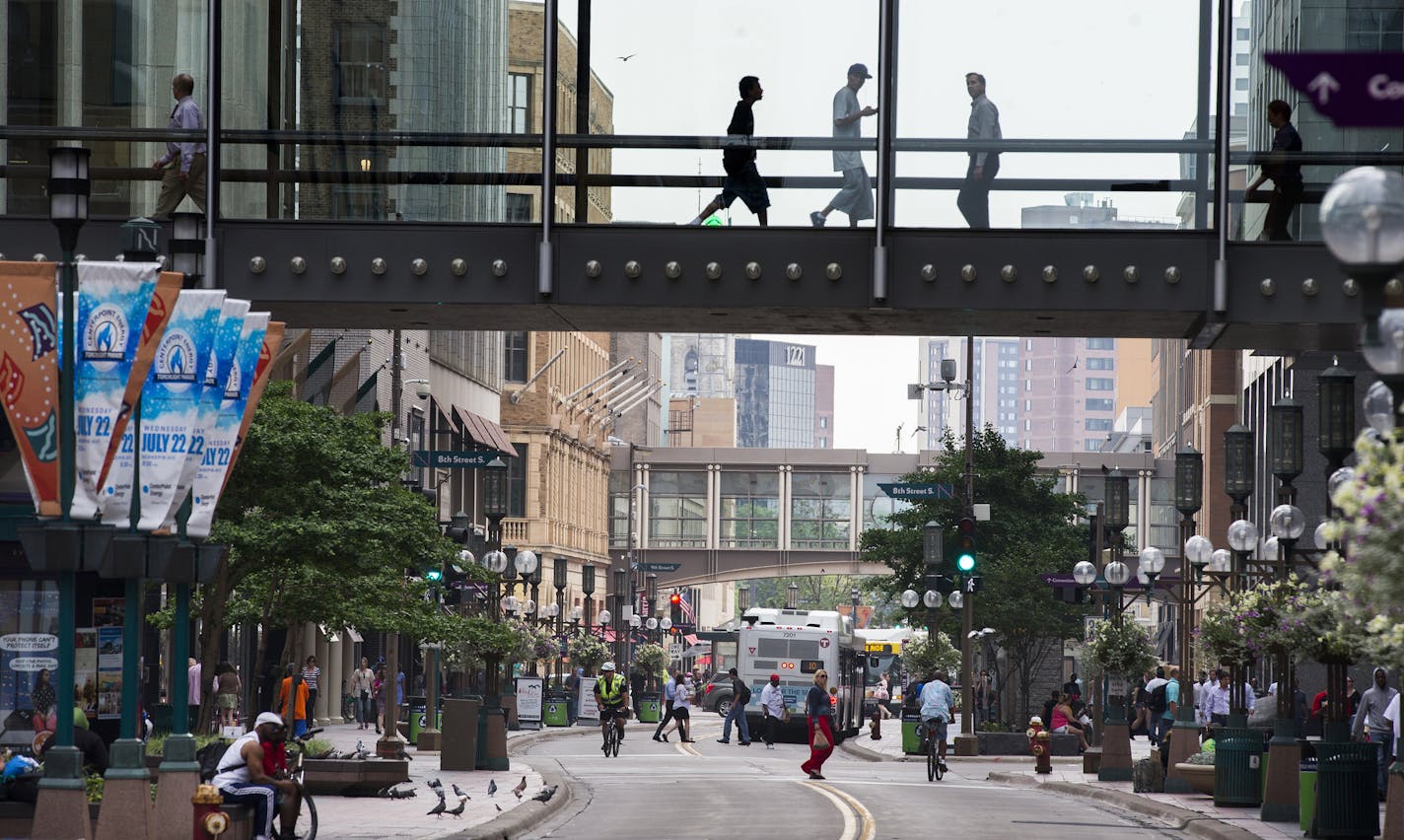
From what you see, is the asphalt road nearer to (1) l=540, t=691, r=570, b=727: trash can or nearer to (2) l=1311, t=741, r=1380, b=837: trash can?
(2) l=1311, t=741, r=1380, b=837: trash can

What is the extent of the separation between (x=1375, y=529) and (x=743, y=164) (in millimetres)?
9400

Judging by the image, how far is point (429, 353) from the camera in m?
74.1

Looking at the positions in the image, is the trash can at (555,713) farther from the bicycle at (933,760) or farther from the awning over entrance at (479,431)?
the bicycle at (933,760)

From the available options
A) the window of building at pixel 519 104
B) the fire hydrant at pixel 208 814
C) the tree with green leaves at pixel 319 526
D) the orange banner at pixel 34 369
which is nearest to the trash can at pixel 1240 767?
the tree with green leaves at pixel 319 526

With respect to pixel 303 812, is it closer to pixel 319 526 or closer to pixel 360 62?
pixel 319 526

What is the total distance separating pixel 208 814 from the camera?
16922 millimetres

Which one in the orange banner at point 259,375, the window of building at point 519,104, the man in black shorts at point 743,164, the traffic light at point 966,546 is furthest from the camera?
the traffic light at point 966,546

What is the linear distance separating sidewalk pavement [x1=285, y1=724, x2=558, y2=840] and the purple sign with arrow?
14141 millimetres

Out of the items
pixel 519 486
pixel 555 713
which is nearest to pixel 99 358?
pixel 555 713

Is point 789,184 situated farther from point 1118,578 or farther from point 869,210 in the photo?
point 1118,578

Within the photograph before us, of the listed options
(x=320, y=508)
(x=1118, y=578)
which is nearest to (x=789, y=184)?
(x=320, y=508)

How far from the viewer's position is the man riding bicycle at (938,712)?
3703cm

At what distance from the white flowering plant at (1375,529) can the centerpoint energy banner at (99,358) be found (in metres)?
9.52

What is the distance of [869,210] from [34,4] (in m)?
14.6
